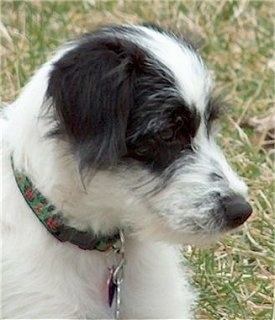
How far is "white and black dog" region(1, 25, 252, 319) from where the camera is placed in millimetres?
2711

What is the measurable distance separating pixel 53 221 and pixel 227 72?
7.69 feet

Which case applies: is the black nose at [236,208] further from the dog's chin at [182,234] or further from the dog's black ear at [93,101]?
the dog's black ear at [93,101]

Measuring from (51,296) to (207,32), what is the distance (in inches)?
106

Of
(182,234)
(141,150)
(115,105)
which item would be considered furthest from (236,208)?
(115,105)

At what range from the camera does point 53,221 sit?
2.89 m

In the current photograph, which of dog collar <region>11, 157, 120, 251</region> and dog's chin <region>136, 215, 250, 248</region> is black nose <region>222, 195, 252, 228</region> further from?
dog collar <region>11, 157, 120, 251</region>

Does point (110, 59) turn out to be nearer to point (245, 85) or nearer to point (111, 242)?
point (111, 242)

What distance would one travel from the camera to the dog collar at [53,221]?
288 centimetres

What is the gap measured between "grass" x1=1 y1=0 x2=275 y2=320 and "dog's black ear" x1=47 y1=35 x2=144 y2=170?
1.49 feet

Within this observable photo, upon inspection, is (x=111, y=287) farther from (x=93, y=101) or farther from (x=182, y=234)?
(x=93, y=101)

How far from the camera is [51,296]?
9.62 ft

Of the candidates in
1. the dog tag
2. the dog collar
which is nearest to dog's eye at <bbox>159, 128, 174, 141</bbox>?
the dog collar

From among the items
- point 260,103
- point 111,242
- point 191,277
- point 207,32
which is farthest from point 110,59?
Answer: point 207,32

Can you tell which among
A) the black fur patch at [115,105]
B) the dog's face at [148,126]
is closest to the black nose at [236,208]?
the dog's face at [148,126]
